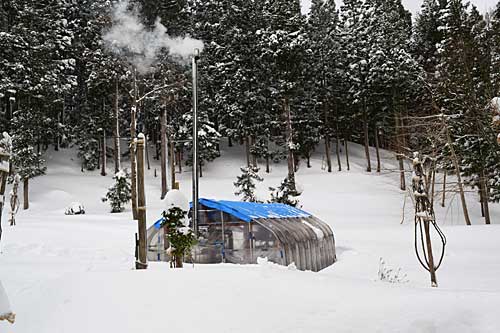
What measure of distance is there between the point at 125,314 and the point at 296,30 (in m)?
25.3

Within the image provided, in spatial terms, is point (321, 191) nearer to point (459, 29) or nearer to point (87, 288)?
point (459, 29)

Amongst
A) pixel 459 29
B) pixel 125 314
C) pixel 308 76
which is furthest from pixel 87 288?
pixel 308 76

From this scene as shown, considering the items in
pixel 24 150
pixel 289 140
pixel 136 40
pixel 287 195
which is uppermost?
pixel 136 40

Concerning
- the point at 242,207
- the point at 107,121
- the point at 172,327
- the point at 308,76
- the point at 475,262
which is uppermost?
the point at 308,76

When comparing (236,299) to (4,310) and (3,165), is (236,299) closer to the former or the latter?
(4,310)

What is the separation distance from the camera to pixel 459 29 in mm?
21328

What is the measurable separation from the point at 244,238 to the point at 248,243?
0.17 metres

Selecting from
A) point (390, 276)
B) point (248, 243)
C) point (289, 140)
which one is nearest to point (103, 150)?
point (289, 140)

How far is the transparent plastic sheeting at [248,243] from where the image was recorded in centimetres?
1058

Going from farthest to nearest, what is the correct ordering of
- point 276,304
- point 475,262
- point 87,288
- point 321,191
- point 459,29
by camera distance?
point 321,191
point 459,29
point 475,262
point 87,288
point 276,304

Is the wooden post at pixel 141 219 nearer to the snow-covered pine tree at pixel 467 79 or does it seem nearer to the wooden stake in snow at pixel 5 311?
the wooden stake in snow at pixel 5 311

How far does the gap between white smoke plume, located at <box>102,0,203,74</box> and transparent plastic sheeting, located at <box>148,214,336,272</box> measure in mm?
9015

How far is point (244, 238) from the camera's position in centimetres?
1091

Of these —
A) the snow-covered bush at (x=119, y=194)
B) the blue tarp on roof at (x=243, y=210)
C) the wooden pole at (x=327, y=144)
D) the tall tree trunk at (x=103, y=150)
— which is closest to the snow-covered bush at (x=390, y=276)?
the blue tarp on roof at (x=243, y=210)
